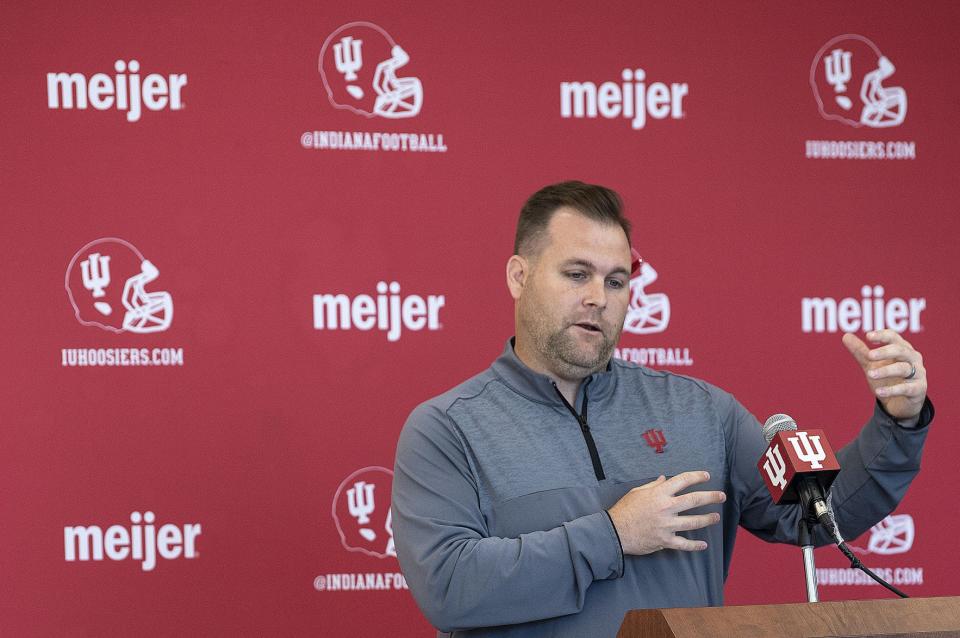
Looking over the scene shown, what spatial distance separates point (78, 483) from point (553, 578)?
1565 mm

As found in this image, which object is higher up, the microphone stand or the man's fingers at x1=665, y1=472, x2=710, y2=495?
the man's fingers at x1=665, y1=472, x2=710, y2=495

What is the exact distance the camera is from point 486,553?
1.49m

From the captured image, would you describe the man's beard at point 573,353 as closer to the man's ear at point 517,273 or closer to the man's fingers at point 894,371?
the man's ear at point 517,273

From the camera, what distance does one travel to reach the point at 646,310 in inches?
112

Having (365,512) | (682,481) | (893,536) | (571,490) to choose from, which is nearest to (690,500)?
(682,481)

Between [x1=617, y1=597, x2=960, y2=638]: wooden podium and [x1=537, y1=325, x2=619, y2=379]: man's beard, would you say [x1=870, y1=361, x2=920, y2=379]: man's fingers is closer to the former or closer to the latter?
[x1=617, y1=597, x2=960, y2=638]: wooden podium

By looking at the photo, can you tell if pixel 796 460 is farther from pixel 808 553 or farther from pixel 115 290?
pixel 115 290

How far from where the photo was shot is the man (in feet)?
4.88

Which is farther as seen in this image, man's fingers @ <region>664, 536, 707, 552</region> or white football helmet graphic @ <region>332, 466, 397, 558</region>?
white football helmet graphic @ <region>332, 466, 397, 558</region>

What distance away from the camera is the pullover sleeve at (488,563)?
4.85 ft

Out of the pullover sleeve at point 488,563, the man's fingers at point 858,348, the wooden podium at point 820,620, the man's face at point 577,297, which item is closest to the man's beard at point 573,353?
the man's face at point 577,297

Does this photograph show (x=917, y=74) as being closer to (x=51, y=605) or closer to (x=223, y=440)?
(x=223, y=440)

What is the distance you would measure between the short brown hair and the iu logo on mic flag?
1.97 feet

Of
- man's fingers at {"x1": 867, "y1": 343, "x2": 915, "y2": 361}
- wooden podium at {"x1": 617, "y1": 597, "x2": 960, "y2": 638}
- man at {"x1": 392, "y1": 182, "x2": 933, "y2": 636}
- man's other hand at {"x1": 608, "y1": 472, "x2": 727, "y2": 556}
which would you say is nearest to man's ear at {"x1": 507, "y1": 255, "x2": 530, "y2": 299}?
man at {"x1": 392, "y1": 182, "x2": 933, "y2": 636}
